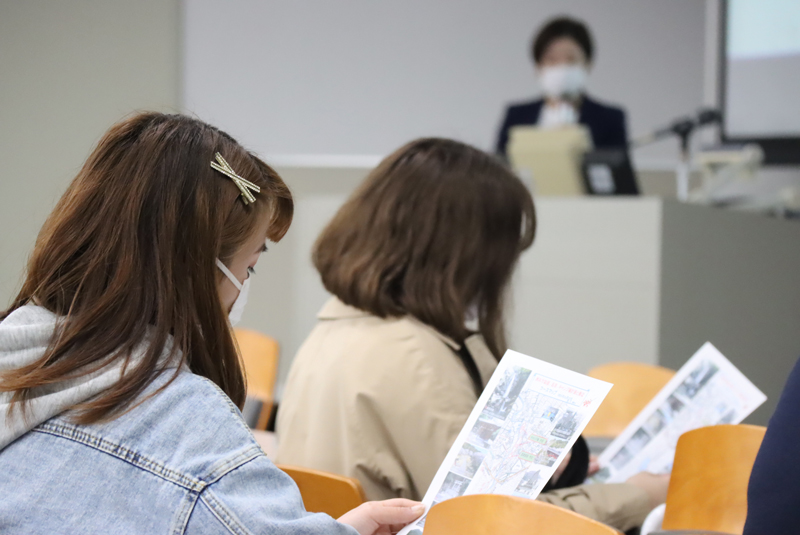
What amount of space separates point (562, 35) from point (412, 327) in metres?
3.45

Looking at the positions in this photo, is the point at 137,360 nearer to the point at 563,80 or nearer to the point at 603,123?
the point at 563,80

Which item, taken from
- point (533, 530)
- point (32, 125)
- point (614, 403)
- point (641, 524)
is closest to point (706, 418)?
point (641, 524)

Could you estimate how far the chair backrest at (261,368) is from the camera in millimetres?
2350

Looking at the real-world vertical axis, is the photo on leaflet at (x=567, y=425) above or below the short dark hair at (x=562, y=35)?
below

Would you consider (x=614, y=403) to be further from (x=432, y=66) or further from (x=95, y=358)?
(x=432, y=66)

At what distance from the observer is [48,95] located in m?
2.67

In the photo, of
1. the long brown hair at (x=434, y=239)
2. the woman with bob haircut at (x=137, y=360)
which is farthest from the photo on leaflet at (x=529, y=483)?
the long brown hair at (x=434, y=239)

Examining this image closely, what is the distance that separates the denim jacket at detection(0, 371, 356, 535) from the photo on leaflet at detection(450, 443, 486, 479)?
0.28 m

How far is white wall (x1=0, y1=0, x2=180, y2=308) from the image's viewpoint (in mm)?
2465

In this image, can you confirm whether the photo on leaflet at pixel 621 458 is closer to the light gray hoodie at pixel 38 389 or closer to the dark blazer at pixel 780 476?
the dark blazer at pixel 780 476

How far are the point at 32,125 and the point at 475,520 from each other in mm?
2266

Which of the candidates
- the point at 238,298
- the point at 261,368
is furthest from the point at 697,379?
the point at 261,368

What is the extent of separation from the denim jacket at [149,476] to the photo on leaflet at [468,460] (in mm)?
277

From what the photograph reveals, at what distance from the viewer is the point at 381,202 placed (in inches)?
56.7
